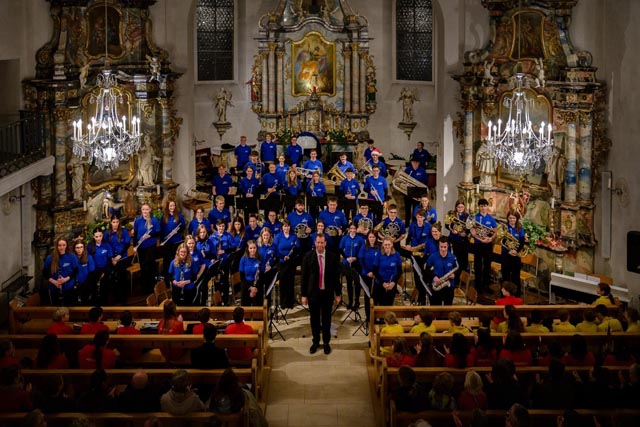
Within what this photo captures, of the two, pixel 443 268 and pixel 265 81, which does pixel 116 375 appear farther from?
pixel 265 81

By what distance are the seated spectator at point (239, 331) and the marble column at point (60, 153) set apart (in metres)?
7.46

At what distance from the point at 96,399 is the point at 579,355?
19.7 ft

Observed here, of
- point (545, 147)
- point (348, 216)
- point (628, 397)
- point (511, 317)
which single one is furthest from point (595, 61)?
point (628, 397)

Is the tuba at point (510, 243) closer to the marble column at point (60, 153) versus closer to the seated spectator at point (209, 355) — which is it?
the seated spectator at point (209, 355)

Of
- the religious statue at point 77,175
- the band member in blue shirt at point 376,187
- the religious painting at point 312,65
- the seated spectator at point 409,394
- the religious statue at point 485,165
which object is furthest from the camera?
the religious painting at point 312,65

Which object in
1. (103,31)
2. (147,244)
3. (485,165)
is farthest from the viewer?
(485,165)

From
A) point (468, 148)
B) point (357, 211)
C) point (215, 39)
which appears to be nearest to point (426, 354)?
point (357, 211)

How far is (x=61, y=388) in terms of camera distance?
1028cm

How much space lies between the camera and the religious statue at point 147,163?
21.9 metres

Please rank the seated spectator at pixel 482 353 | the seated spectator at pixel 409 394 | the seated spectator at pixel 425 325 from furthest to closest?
the seated spectator at pixel 425 325
the seated spectator at pixel 482 353
the seated spectator at pixel 409 394

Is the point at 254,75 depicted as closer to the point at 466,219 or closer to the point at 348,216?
the point at 348,216

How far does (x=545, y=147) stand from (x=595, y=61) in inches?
92.2

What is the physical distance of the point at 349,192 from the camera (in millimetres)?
20953

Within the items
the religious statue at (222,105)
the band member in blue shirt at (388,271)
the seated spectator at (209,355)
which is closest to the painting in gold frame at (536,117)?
the band member in blue shirt at (388,271)
